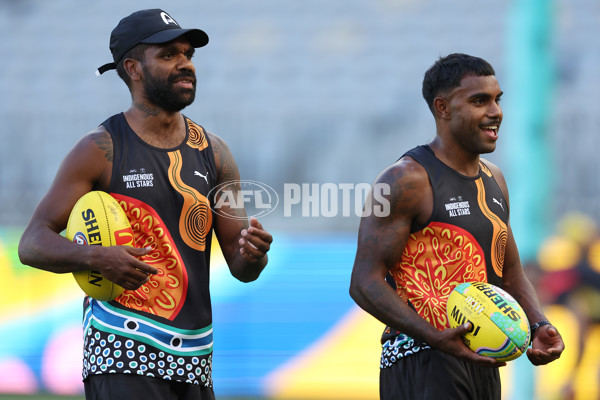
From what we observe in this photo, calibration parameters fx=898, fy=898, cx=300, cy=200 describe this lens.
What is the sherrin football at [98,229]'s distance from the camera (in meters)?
3.27

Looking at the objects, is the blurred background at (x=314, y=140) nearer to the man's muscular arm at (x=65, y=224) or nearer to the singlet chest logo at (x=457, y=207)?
the singlet chest logo at (x=457, y=207)

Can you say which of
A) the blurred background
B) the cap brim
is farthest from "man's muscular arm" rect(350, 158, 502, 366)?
the blurred background

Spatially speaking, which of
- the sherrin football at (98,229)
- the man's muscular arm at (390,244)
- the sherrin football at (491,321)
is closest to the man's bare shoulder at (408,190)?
the man's muscular arm at (390,244)

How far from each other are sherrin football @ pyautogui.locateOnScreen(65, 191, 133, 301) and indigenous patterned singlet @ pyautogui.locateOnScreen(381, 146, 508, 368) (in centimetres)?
108

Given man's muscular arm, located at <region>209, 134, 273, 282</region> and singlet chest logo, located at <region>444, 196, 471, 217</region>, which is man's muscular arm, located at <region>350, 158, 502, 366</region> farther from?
man's muscular arm, located at <region>209, 134, 273, 282</region>

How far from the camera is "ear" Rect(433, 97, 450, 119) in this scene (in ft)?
12.0

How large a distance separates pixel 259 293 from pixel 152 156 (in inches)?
191

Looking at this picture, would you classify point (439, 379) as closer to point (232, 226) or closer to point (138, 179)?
point (232, 226)

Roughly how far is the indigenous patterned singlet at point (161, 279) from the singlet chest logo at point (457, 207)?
3.13 ft

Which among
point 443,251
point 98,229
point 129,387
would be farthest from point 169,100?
point 443,251

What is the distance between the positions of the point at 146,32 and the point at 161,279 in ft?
3.24

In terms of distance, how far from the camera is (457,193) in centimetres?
356

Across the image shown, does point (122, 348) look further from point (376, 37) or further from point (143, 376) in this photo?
point (376, 37)

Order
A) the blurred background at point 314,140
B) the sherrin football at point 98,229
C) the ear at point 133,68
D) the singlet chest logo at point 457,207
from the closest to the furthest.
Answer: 1. the sherrin football at point 98,229
2. the singlet chest logo at point 457,207
3. the ear at point 133,68
4. the blurred background at point 314,140
